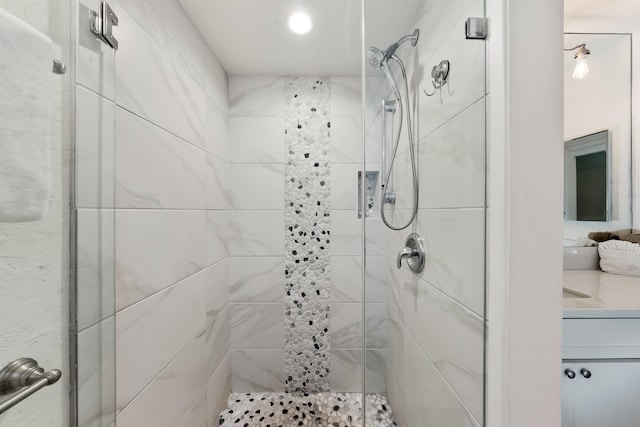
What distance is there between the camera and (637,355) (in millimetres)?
972

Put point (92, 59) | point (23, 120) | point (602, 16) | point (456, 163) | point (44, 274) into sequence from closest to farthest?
1. point (23, 120)
2. point (44, 274)
3. point (92, 59)
4. point (456, 163)
5. point (602, 16)

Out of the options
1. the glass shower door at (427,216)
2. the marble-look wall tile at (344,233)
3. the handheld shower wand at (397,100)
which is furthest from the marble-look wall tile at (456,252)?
the marble-look wall tile at (344,233)

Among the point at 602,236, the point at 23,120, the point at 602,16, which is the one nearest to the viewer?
the point at 23,120

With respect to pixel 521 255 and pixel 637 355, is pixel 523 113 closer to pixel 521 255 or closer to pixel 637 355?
pixel 521 255

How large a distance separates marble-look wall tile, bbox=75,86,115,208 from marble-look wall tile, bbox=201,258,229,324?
2.67 feet

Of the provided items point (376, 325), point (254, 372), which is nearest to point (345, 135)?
point (376, 325)

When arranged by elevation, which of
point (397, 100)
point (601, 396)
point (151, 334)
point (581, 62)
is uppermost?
point (581, 62)

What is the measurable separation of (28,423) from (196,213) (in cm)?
95

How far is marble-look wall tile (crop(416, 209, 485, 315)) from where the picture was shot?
0.70 m

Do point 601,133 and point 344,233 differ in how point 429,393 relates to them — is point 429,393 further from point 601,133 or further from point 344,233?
point 601,133

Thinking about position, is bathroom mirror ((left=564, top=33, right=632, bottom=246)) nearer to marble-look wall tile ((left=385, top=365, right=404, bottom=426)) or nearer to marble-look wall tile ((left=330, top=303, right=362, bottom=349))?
marble-look wall tile ((left=385, top=365, right=404, bottom=426))

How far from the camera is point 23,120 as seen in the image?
1.56 feet

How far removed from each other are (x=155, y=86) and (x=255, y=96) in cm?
95

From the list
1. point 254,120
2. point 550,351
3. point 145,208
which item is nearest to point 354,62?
point 254,120
